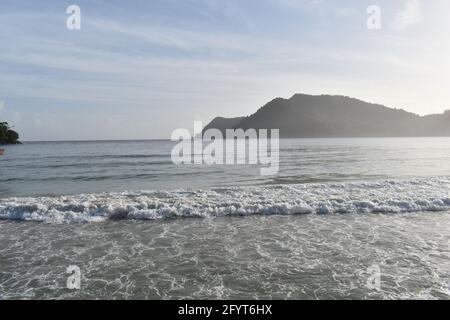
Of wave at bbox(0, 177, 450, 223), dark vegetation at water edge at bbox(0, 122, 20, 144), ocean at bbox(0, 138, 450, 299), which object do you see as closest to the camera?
ocean at bbox(0, 138, 450, 299)

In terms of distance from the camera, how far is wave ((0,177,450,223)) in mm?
17375

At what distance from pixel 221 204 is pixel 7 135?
573ft

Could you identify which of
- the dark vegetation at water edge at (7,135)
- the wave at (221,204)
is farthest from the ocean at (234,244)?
the dark vegetation at water edge at (7,135)

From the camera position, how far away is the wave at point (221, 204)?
17.4 meters

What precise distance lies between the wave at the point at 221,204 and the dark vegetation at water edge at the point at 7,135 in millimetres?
160678

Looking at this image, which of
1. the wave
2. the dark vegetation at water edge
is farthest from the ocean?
the dark vegetation at water edge

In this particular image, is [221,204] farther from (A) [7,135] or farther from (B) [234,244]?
(A) [7,135]

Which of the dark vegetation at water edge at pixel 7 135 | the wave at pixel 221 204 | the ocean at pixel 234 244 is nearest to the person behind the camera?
the ocean at pixel 234 244

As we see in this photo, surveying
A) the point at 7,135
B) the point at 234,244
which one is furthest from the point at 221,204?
the point at 7,135

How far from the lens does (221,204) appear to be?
1880 centimetres

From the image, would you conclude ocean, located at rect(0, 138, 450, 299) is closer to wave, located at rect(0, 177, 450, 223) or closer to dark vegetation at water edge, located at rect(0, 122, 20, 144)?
wave, located at rect(0, 177, 450, 223)

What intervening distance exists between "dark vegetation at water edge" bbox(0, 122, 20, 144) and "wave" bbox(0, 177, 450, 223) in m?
161

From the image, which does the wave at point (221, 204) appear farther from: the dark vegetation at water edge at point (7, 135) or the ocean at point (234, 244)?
the dark vegetation at water edge at point (7, 135)

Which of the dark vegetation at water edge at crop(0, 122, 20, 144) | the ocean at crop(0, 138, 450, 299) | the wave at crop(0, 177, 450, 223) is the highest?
the dark vegetation at water edge at crop(0, 122, 20, 144)
